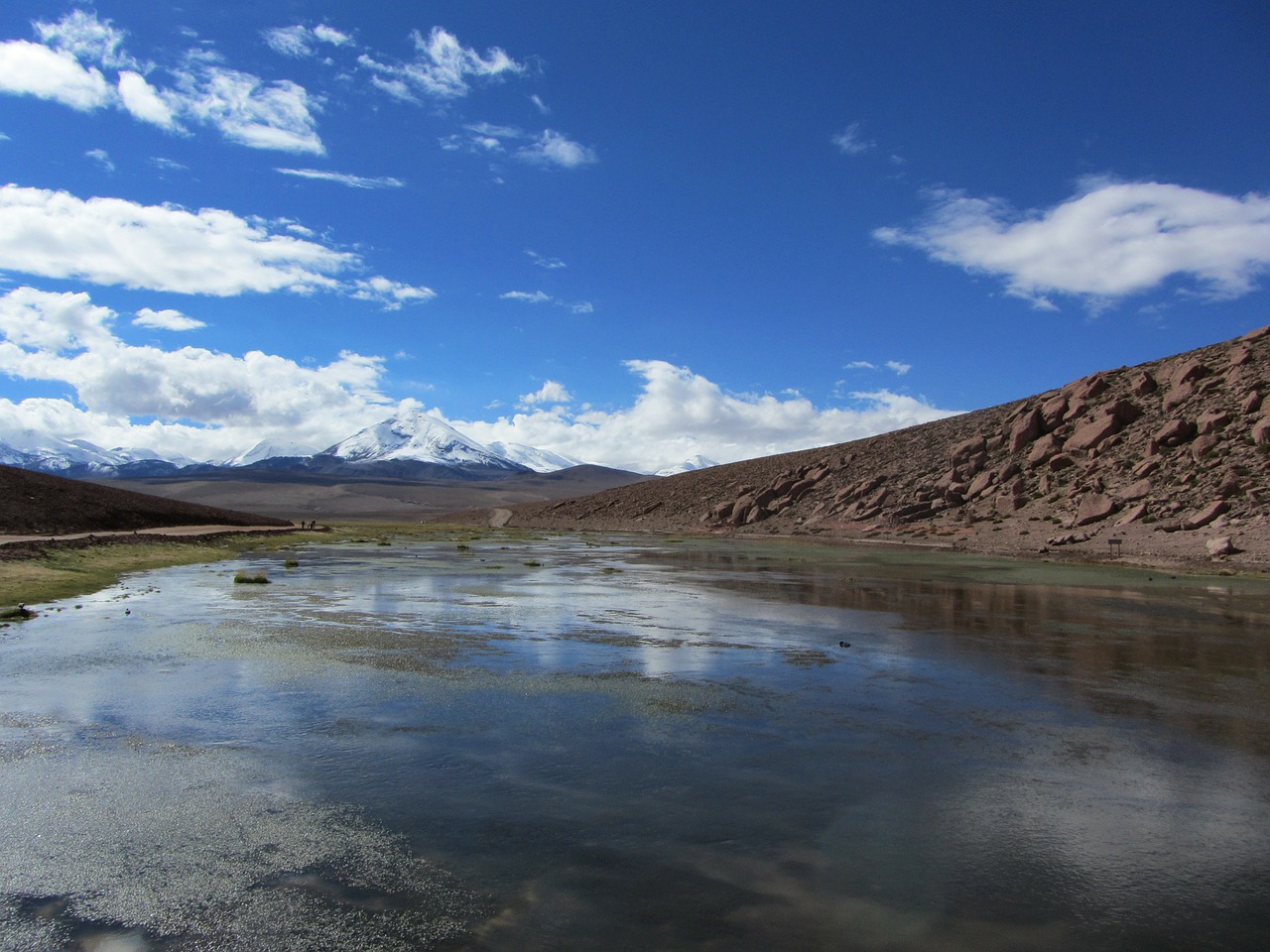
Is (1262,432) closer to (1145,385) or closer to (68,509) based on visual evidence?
(1145,385)

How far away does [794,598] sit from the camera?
24.2 meters

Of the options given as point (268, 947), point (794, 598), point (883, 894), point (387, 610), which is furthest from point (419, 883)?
point (794, 598)

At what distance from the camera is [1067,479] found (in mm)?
57594

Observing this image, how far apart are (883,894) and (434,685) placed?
7.73 metres

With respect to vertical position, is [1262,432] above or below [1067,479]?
above

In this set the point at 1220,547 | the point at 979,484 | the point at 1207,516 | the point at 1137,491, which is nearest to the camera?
the point at 1220,547

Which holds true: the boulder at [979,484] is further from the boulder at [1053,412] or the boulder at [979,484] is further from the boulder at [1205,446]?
the boulder at [1205,446]

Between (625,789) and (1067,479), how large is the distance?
58585 millimetres

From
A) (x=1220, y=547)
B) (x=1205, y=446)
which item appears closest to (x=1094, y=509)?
(x=1205, y=446)

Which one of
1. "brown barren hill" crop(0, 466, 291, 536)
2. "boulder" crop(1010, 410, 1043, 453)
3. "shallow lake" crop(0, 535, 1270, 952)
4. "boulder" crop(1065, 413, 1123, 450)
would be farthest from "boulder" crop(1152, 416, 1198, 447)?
"brown barren hill" crop(0, 466, 291, 536)

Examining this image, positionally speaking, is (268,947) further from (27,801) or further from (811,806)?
(811,806)

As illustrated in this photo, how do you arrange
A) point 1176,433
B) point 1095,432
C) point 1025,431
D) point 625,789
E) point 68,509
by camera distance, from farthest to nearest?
point 1025,431
point 1095,432
point 1176,433
point 68,509
point 625,789

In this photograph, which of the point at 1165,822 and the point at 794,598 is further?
the point at 794,598

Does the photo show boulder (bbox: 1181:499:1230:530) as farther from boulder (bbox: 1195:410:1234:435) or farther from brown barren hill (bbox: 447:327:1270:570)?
boulder (bbox: 1195:410:1234:435)
